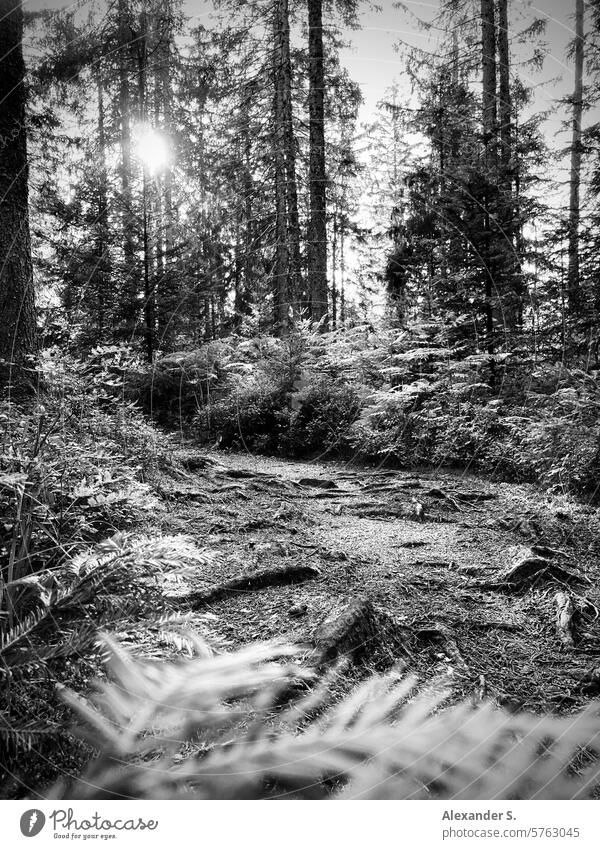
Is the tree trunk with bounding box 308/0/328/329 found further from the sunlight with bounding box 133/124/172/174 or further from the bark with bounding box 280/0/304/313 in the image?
the sunlight with bounding box 133/124/172/174

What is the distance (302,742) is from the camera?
1176 millimetres

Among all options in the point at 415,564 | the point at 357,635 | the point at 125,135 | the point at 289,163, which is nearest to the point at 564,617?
the point at 415,564

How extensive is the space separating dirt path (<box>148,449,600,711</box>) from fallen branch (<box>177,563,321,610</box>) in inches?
1.1

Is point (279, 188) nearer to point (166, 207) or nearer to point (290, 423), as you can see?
point (166, 207)

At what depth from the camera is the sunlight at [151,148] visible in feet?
13.0

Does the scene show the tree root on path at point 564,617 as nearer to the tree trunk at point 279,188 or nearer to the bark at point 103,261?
the tree trunk at point 279,188

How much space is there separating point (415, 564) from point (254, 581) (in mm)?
1036

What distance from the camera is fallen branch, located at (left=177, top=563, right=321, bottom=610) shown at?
2064 mm

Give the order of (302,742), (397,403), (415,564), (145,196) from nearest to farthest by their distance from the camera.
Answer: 1. (302,742)
2. (415,564)
3. (145,196)
4. (397,403)

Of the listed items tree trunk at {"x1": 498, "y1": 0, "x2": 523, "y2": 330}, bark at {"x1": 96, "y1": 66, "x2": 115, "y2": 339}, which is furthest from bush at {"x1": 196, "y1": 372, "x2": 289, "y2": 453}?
tree trunk at {"x1": 498, "y1": 0, "x2": 523, "y2": 330}
